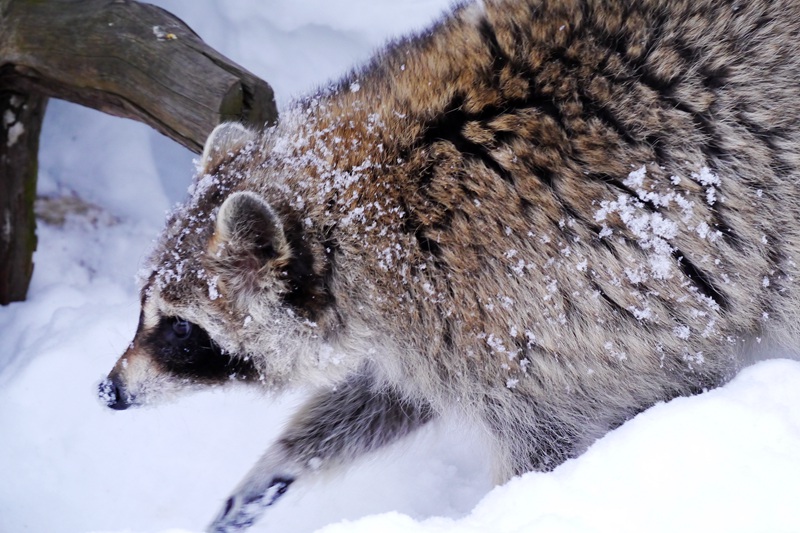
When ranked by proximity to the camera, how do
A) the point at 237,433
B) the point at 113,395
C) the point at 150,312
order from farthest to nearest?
1. the point at 237,433
2. the point at 113,395
3. the point at 150,312

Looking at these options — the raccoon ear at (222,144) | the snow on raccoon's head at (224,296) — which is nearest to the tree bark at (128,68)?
the raccoon ear at (222,144)

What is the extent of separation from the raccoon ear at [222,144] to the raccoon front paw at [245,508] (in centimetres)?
111

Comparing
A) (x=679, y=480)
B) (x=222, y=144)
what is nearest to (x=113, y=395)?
(x=222, y=144)

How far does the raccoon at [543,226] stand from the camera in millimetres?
2090

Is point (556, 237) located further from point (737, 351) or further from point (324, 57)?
point (324, 57)

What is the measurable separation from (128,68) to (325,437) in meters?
1.68

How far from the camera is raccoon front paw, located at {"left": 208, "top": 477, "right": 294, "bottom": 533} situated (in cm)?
265

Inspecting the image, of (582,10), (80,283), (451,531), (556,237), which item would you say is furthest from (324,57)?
(451,531)

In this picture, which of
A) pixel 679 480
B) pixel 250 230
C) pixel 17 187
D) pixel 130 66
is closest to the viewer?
pixel 679 480

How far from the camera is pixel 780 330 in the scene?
2262mm

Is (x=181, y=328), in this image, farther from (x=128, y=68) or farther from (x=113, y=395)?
(x=128, y=68)

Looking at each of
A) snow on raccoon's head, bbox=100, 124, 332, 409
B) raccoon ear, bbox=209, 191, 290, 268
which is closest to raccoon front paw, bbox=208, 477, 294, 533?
snow on raccoon's head, bbox=100, 124, 332, 409

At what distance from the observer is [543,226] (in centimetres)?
209

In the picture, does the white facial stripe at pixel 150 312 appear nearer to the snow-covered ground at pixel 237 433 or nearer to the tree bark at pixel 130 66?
the snow-covered ground at pixel 237 433
